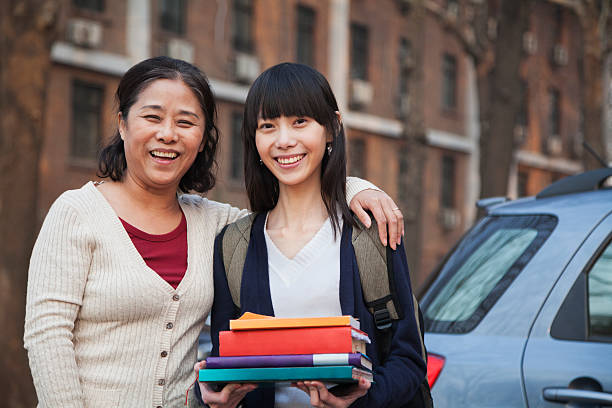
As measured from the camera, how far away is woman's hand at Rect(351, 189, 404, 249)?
10.3 ft

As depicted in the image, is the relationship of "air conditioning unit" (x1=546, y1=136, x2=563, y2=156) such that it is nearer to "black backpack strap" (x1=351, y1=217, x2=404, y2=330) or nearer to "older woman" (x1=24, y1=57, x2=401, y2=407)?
"older woman" (x1=24, y1=57, x2=401, y2=407)

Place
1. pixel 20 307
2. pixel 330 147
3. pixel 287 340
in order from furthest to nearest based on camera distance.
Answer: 1. pixel 20 307
2. pixel 330 147
3. pixel 287 340

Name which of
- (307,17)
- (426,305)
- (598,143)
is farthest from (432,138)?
(426,305)

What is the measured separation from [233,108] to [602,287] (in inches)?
843

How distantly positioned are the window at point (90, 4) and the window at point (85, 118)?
1732 mm

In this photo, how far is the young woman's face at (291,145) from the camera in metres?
3.25

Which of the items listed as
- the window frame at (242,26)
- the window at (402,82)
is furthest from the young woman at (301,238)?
the window at (402,82)

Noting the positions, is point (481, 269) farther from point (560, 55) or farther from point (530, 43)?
point (560, 55)

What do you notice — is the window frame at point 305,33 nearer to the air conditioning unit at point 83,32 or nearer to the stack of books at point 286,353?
the air conditioning unit at point 83,32

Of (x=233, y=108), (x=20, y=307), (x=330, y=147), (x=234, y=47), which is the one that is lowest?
(x=20, y=307)

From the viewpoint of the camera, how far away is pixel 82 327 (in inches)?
127

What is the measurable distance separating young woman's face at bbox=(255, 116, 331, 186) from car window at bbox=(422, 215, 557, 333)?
3.00ft

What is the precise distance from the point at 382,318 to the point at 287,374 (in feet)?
1.92

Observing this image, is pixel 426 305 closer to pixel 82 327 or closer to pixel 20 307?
pixel 82 327
